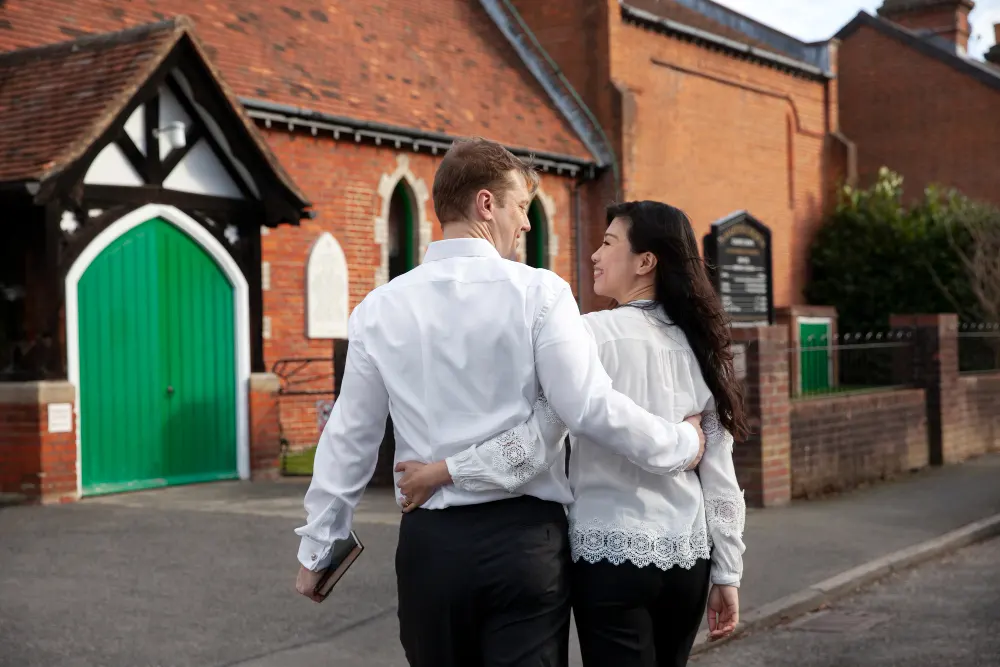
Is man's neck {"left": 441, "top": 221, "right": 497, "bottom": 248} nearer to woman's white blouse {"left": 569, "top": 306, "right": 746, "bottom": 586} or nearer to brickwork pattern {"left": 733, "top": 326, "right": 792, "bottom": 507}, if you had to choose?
woman's white blouse {"left": 569, "top": 306, "right": 746, "bottom": 586}

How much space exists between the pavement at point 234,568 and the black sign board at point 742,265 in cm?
302

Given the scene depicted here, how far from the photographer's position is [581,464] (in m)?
3.07

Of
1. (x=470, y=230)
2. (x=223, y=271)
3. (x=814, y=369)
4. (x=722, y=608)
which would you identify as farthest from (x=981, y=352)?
(x=470, y=230)

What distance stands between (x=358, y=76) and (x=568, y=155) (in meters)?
4.56

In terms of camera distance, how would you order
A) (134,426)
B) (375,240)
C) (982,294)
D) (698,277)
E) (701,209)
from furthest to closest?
1. (701,209)
2. (982,294)
3. (375,240)
4. (134,426)
5. (698,277)

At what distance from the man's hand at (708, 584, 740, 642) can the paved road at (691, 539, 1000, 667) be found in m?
3.16

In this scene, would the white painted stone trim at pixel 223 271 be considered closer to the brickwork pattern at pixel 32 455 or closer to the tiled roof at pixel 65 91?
the brickwork pattern at pixel 32 455

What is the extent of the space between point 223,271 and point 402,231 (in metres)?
6.34

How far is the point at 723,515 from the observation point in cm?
318

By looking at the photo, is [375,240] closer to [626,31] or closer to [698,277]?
[626,31]

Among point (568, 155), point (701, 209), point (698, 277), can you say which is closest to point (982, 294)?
point (701, 209)

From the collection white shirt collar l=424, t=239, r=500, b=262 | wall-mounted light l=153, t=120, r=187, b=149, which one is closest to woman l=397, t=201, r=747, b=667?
white shirt collar l=424, t=239, r=500, b=262

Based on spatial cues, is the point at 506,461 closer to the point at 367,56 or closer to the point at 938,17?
the point at 367,56

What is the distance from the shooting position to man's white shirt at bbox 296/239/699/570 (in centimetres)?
282
